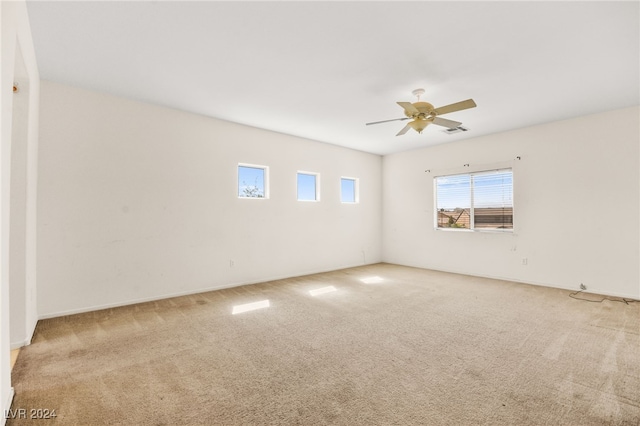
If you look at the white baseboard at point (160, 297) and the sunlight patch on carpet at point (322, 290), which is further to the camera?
the sunlight patch on carpet at point (322, 290)

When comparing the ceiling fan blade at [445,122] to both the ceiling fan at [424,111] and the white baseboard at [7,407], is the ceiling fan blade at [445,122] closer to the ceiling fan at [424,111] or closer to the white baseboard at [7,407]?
the ceiling fan at [424,111]

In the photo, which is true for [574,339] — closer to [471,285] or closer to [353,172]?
[471,285]

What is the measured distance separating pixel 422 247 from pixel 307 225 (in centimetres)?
279

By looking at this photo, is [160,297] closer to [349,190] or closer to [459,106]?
[349,190]

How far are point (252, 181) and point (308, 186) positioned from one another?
133cm

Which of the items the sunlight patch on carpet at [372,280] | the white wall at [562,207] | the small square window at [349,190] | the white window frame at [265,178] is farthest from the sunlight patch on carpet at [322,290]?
the white wall at [562,207]

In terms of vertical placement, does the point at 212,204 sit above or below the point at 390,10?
below

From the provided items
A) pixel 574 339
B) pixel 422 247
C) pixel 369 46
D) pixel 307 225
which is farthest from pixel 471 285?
pixel 369 46

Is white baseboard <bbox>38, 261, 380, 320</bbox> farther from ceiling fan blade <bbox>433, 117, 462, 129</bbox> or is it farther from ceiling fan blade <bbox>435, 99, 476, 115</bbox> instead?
ceiling fan blade <bbox>435, 99, 476, 115</bbox>

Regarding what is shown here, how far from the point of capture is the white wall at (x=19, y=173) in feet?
5.23

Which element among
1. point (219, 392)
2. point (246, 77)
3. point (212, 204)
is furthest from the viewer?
point (212, 204)

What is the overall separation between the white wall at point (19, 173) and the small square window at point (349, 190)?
5.19m

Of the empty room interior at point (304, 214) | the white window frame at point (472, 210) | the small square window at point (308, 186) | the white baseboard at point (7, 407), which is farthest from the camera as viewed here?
the small square window at point (308, 186)

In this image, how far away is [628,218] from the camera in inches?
164
